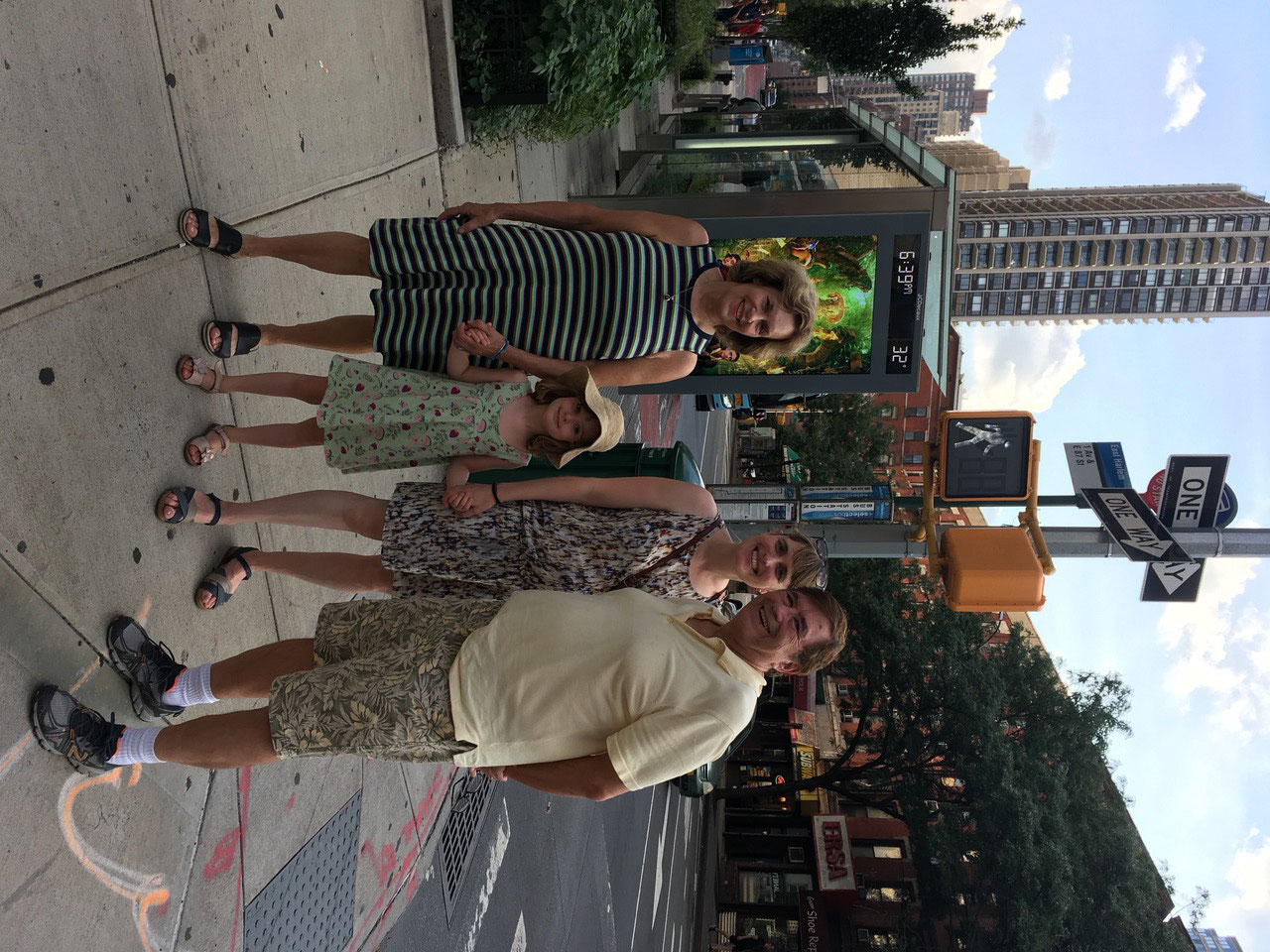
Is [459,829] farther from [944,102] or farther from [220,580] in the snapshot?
[944,102]

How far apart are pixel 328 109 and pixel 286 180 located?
2.60 feet

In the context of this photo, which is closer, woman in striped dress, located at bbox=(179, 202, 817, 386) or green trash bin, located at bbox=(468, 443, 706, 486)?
woman in striped dress, located at bbox=(179, 202, 817, 386)

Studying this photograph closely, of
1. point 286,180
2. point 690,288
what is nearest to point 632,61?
point 286,180

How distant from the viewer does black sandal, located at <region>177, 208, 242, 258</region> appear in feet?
12.1

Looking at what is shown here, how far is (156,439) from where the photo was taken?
3482mm

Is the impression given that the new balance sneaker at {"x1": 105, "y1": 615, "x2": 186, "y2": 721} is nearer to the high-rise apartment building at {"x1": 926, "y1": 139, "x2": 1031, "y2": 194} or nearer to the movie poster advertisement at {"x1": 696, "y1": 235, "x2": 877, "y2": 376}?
the movie poster advertisement at {"x1": 696, "y1": 235, "x2": 877, "y2": 376}

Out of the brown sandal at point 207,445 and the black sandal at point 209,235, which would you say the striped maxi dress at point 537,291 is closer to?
the black sandal at point 209,235

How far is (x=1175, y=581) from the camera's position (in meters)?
4.49

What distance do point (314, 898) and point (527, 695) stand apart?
2714 mm

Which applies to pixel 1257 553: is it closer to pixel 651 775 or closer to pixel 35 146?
pixel 651 775

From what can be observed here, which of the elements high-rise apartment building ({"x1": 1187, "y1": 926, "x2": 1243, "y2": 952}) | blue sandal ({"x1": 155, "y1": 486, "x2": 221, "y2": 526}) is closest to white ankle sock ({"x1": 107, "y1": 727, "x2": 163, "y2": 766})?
blue sandal ({"x1": 155, "y1": 486, "x2": 221, "y2": 526})

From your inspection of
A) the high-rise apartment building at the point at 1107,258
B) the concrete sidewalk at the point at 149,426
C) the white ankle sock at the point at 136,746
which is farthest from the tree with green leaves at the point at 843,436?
the high-rise apartment building at the point at 1107,258

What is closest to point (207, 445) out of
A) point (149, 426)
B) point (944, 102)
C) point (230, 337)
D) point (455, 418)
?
point (149, 426)

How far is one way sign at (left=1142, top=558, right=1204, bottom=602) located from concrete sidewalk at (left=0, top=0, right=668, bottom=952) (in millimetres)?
4786
